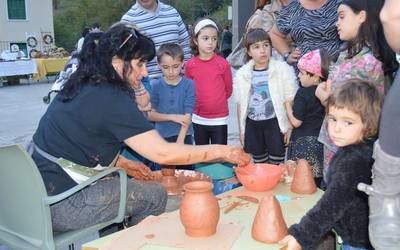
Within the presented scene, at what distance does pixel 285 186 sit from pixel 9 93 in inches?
445

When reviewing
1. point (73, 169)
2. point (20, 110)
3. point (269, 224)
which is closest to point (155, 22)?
point (73, 169)

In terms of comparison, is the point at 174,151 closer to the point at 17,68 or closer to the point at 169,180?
the point at 169,180

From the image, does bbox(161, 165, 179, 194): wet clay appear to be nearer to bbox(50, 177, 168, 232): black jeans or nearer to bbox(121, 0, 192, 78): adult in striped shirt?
bbox(50, 177, 168, 232): black jeans

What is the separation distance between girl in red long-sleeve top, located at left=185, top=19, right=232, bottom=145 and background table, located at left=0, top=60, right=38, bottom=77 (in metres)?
11.3

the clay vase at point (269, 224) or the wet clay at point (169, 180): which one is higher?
the clay vase at point (269, 224)

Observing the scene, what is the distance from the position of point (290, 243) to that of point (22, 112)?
8.46 meters

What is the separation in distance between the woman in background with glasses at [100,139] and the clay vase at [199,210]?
0.54 meters

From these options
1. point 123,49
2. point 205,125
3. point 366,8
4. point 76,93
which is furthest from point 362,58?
point 205,125

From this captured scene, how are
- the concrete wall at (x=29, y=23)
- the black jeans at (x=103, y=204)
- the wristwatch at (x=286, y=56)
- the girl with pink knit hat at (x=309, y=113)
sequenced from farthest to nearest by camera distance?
the concrete wall at (x=29, y=23), the wristwatch at (x=286, y=56), the girl with pink knit hat at (x=309, y=113), the black jeans at (x=103, y=204)

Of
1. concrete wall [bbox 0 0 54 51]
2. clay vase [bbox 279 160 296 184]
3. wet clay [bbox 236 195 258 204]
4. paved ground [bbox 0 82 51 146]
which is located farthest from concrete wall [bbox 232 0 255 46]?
concrete wall [bbox 0 0 54 51]

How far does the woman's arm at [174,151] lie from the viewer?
2.25 meters

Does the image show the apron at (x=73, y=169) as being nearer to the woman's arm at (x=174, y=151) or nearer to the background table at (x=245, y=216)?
the woman's arm at (x=174, y=151)

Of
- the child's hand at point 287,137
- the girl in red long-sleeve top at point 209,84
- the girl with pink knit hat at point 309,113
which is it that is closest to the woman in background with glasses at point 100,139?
the girl with pink knit hat at point 309,113

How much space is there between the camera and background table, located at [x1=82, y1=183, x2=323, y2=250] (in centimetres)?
175
